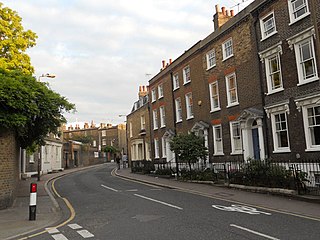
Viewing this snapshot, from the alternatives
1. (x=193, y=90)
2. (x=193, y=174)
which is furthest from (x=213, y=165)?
(x=193, y=90)

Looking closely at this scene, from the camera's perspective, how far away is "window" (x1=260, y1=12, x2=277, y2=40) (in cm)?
1708

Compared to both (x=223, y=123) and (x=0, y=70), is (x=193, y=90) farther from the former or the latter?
(x=0, y=70)

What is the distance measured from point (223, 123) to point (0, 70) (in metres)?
14.0

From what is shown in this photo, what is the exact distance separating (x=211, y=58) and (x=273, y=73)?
6.75 meters

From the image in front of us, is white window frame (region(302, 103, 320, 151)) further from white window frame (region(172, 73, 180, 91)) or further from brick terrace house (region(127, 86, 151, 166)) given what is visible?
brick terrace house (region(127, 86, 151, 166))

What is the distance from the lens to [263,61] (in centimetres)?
1766

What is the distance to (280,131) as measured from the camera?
16422mm

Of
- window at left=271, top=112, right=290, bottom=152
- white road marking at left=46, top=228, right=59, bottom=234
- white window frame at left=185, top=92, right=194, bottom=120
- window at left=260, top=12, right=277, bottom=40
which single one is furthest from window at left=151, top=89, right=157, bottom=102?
white road marking at left=46, top=228, right=59, bottom=234

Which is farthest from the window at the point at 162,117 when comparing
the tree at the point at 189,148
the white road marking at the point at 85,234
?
the white road marking at the point at 85,234

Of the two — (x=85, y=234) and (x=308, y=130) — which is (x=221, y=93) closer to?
(x=308, y=130)

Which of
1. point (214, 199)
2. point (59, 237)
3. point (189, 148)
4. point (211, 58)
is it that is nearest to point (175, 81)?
point (211, 58)

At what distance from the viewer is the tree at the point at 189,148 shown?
20250mm

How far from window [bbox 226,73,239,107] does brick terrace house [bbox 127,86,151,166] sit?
1557 cm

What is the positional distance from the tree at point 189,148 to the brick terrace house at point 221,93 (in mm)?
1676
